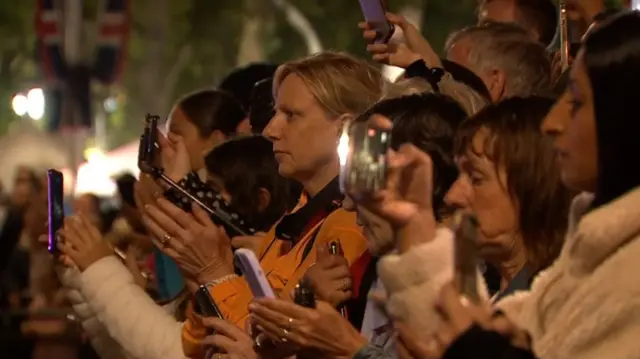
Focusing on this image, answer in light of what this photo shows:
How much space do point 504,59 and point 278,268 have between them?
1.52 meters

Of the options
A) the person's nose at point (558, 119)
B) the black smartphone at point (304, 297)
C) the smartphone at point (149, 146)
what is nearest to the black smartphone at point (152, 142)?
the smartphone at point (149, 146)

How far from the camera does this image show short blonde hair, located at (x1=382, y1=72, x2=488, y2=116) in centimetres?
457

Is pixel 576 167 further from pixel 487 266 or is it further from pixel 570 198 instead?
pixel 487 266

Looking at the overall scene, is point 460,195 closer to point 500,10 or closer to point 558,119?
point 558,119

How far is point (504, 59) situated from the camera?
5.57 metres

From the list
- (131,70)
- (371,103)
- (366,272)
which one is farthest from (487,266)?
(131,70)

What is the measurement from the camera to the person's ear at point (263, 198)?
560 centimetres

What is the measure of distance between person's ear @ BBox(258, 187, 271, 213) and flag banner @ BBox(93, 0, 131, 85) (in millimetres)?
17281

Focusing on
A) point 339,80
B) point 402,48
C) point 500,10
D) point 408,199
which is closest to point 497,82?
point 402,48

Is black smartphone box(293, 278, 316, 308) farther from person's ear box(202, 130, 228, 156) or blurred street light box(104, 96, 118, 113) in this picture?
blurred street light box(104, 96, 118, 113)

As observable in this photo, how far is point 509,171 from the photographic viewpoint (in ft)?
12.2

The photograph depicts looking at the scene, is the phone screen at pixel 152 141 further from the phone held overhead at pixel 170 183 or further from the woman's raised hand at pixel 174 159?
the woman's raised hand at pixel 174 159

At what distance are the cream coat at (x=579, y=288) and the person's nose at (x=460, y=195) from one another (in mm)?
661

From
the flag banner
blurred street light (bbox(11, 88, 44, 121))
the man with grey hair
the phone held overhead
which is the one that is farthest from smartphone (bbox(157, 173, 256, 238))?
blurred street light (bbox(11, 88, 44, 121))
